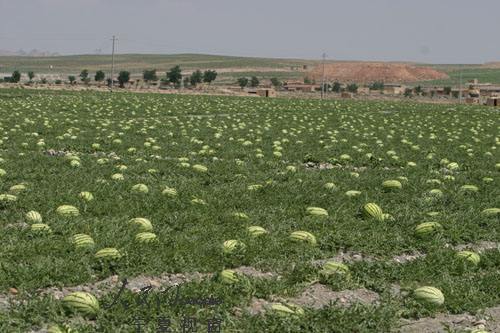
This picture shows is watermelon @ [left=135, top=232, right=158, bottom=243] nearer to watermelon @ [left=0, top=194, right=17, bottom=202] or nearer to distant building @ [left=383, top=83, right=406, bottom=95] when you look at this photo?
watermelon @ [left=0, top=194, right=17, bottom=202]

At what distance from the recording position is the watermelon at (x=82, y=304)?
4.97 meters

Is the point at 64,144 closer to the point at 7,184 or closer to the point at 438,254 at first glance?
the point at 7,184

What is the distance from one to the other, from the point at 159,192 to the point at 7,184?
7.65 ft

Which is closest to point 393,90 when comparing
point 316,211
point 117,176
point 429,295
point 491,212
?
point 117,176

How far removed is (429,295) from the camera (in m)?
5.49

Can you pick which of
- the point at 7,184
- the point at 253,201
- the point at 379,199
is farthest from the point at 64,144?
the point at 379,199

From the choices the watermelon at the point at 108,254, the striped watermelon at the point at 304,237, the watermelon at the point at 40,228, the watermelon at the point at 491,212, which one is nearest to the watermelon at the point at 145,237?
the watermelon at the point at 108,254

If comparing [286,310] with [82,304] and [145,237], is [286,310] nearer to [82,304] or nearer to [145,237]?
[82,304]

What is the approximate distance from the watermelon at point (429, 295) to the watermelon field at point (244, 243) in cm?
1

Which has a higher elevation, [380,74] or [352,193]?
[380,74]

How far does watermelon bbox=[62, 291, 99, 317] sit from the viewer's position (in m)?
4.97

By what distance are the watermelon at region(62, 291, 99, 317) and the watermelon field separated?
10 mm

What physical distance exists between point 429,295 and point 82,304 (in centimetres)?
297

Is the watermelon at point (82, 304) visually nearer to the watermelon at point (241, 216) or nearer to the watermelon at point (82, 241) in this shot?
the watermelon at point (82, 241)
